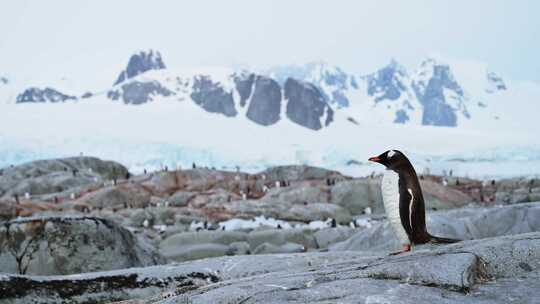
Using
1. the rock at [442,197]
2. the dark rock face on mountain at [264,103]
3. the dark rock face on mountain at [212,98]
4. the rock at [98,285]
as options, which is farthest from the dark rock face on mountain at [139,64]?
the rock at [98,285]

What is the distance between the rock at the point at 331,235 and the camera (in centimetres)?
1744

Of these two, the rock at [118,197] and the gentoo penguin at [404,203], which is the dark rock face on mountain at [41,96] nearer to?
the rock at [118,197]

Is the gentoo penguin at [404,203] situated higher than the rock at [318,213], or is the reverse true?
the gentoo penguin at [404,203]

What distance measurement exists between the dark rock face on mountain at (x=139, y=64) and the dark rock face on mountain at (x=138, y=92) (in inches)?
1041

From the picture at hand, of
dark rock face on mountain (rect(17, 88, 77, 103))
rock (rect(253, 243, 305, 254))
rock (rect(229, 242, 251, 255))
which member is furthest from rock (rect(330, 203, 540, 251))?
dark rock face on mountain (rect(17, 88, 77, 103))

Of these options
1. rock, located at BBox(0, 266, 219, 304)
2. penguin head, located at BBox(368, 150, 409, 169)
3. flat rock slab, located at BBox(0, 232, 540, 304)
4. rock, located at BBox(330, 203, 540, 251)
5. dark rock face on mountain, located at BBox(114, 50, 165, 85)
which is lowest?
rock, located at BBox(330, 203, 540, 251)

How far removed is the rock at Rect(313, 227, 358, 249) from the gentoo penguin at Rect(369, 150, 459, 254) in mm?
12278

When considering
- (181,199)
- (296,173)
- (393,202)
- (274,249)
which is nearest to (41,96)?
(296,173)

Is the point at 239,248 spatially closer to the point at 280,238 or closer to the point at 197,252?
the point at 197,252

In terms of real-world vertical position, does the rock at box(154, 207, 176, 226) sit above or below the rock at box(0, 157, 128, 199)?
below

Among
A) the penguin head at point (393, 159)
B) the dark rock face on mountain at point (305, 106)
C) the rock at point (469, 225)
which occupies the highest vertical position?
the dark rock face on mountain at point (305, 106)

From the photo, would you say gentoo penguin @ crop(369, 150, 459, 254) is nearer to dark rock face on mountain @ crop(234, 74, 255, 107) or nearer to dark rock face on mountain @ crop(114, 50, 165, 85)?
dark rock face on mountain @ crop(234, 74, 255, 107)

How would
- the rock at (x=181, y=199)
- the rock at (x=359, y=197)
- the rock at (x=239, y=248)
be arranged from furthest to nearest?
the rock at (x=181, y=199) → the rock at (x=359, y=197) → the rock at (x=239, y=248)

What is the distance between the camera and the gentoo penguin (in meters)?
4.86
